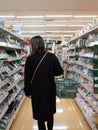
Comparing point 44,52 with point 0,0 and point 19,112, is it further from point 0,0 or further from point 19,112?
point 0,0

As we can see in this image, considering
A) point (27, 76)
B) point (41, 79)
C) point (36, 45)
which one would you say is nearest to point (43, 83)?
point (41, 79)

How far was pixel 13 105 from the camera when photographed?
194 inches

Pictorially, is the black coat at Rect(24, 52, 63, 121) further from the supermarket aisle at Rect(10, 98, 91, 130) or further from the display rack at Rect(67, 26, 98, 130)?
the supermarket aisle at Rect(10, 98, 91, 130)

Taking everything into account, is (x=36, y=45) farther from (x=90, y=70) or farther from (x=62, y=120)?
(x=62, y=120)

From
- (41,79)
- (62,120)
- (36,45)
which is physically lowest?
(62,120)

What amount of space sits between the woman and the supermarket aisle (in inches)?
54.5

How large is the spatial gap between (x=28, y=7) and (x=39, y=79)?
7.01m

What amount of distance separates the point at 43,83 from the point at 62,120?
2106mm

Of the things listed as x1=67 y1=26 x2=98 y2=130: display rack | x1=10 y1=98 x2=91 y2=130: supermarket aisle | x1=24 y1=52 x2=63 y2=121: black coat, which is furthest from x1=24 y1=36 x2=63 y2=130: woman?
x1=10 y1=98 x2=91 y2=130: supermarket aisle

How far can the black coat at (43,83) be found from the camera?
9.76ft

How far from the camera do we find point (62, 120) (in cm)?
477

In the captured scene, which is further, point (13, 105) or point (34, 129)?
point (13, 105)

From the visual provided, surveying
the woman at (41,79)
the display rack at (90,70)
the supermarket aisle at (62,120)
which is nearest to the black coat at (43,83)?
the woman at (41,79)

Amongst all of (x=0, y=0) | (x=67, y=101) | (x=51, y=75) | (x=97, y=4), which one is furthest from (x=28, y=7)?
(x=51, y=75)
